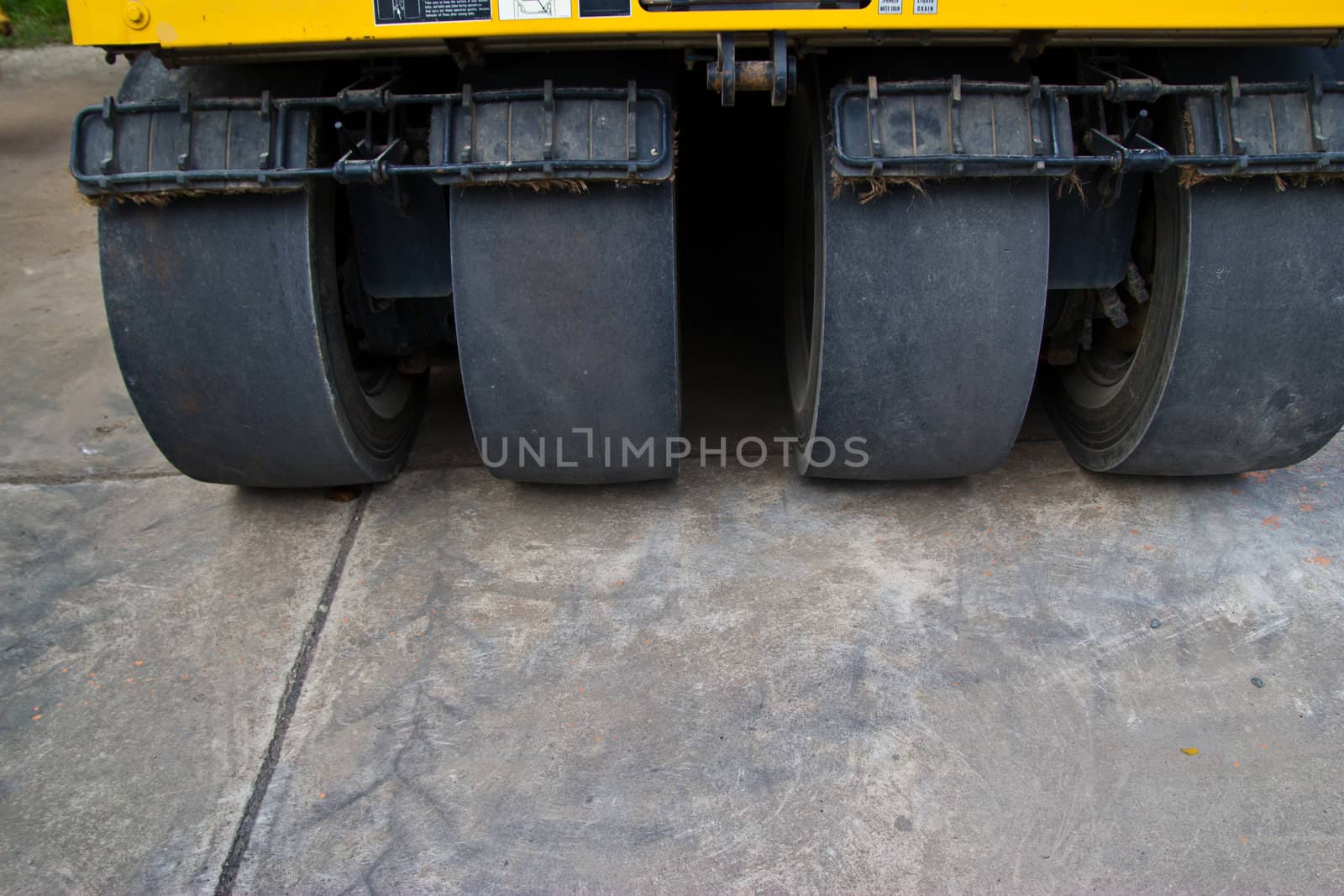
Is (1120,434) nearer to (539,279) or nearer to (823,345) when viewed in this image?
(823,345)

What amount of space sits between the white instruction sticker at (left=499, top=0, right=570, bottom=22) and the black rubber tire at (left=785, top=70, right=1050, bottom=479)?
0.69 metres

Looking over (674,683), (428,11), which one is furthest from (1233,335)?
(428,11)

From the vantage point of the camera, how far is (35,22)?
877 cm

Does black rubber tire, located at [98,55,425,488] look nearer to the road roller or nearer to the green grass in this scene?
the road roller

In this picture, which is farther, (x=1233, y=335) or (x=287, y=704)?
(x=1233, y=335)

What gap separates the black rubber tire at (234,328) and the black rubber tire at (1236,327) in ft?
6.85

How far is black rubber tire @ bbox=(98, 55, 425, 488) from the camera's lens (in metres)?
2.59

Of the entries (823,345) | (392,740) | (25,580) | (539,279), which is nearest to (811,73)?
(823,345)

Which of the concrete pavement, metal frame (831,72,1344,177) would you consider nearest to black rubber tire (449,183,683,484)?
the concrete pavement

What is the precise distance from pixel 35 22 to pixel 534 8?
28.0ft

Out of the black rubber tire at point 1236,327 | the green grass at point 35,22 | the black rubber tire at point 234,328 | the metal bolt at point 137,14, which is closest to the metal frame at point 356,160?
the black rubber tire at point 234,328

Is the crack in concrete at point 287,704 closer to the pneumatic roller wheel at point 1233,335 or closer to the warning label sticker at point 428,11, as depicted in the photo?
the warning label sticker at point 428,11

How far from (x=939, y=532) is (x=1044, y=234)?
0.88 meters

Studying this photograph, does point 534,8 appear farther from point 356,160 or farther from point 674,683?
point 674,683
